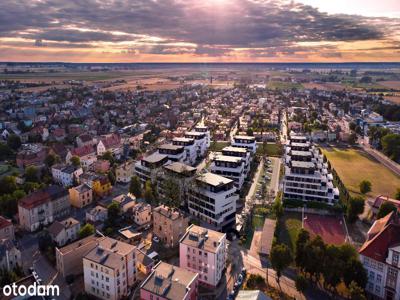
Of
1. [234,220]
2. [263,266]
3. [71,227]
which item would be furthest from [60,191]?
[263,266]

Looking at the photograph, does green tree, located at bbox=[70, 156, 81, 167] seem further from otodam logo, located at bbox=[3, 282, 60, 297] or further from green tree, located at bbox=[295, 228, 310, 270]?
green tree, located at bbox=[295, 228, 310, 270]

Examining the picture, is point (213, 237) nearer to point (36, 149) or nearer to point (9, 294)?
point (9, 294)

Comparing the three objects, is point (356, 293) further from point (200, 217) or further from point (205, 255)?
point (200, 217)

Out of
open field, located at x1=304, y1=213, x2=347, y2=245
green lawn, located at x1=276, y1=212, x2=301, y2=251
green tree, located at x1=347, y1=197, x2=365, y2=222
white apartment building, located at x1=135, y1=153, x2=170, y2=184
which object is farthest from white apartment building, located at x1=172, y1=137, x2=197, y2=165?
green tree, located at x1=347, y1=197, x2=365, y2=222

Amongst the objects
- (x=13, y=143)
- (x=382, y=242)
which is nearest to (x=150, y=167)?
(x=382, y=242)

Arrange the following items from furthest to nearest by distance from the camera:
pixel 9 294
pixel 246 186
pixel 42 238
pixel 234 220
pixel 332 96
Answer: pixel 332 96 → pixel 246 186 → pixel 234 220 → pixel 42 238 → pixel 9 294

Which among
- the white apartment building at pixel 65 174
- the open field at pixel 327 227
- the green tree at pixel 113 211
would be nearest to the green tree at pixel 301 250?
the open field at pixel 327 227
